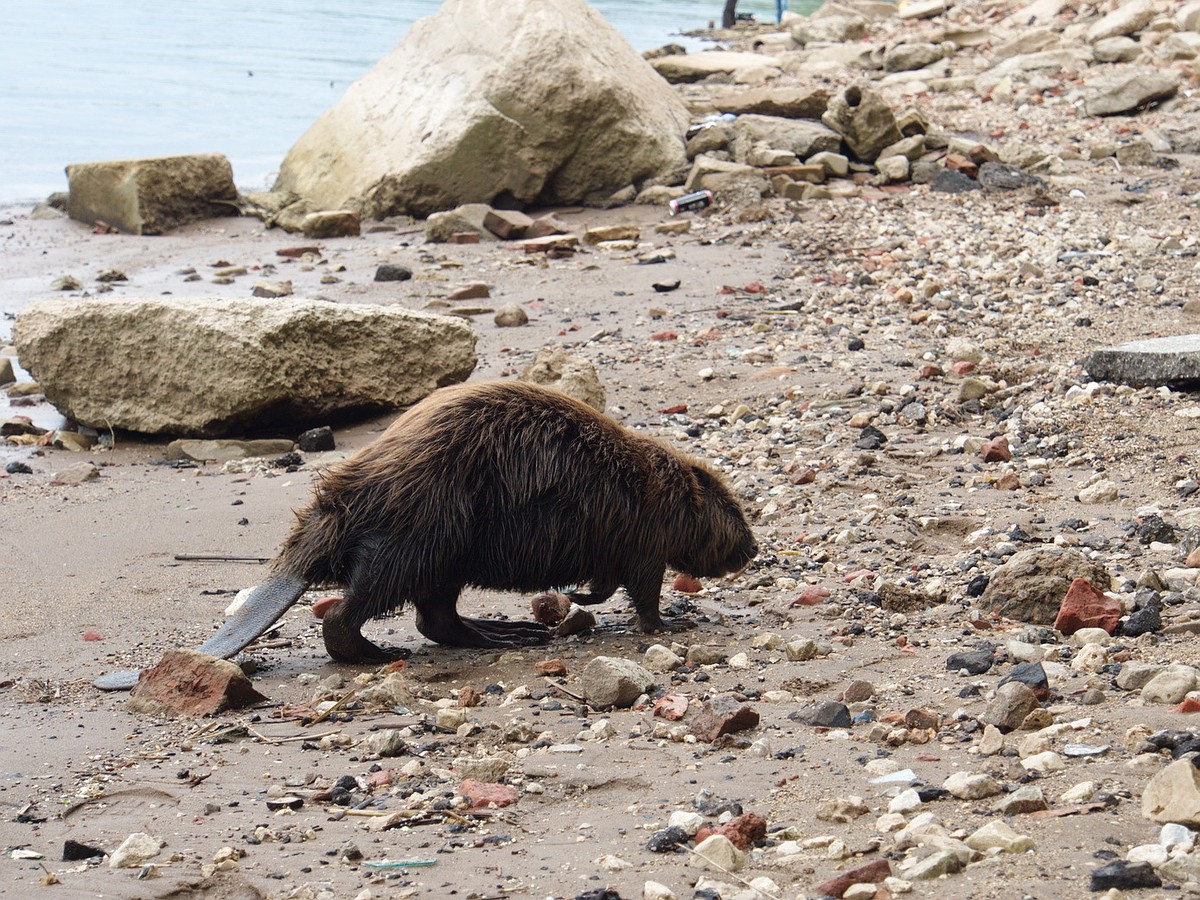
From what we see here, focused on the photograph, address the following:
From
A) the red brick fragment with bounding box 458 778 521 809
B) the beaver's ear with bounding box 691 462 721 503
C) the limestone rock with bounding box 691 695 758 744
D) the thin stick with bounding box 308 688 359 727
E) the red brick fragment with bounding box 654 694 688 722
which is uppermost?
the beaver's ear with bounding box 691 462 721 503

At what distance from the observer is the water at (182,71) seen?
19.4 meters

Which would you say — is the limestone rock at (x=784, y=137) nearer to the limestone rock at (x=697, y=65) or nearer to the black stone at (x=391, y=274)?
the black stone at (x=391, y=274)

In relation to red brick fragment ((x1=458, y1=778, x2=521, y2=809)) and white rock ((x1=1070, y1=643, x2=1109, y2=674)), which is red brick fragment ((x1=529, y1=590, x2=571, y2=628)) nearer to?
red brick fragment ((x1=458, y1=778, x2=521, y2=809))

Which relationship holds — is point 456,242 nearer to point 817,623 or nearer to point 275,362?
point 275,362

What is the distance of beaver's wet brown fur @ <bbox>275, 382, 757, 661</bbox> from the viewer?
15.8 ft

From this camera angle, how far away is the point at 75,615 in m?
5.43

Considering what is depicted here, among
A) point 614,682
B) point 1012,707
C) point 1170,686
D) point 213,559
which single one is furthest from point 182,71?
point 1170,686

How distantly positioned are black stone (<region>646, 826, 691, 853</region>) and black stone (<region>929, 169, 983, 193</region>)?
10017 mm

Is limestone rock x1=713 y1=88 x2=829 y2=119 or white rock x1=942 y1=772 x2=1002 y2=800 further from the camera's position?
limestone rock x1=713 y1=88 x2=829 y2=119

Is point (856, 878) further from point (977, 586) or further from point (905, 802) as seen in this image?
point (977, 586)

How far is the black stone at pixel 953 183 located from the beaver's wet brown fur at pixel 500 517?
7.61 m

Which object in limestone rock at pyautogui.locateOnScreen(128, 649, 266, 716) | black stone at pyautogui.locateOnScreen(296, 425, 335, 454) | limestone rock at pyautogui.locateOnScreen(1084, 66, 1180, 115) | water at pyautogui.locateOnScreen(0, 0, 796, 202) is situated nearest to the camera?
limestone rock at pyautogui.locateOnScreen(128, 649, 266, 716)

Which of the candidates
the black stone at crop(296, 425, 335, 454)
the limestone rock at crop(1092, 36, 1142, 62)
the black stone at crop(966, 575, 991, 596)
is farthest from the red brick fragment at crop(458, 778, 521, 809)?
the limestone rock at crop(1092, 36, 1142, 62)

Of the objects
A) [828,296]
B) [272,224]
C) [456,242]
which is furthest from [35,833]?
[272,224]
